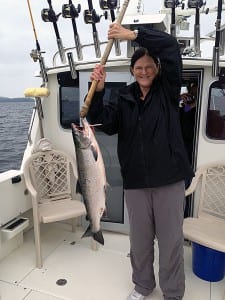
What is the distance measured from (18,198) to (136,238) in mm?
1654

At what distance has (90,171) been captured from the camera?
1991mm

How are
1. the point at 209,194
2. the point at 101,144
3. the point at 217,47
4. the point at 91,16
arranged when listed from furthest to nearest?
the point at 101,144
the point at 209,194
the point at 91,16
the point at 217,47

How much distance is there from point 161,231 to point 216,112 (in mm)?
1584

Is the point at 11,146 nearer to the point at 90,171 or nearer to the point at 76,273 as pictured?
the point at 76,273

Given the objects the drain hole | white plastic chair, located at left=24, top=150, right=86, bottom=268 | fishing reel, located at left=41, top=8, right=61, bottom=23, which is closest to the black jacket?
the drain hole

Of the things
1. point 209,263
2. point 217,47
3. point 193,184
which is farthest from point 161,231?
point 217,47

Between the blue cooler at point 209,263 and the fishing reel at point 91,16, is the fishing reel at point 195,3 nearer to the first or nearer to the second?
the fishing reel at point 91,16

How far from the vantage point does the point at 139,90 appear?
2.35m

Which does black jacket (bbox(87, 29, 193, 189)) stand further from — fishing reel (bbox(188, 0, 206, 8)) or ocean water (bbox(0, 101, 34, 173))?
ocean water (bbox(0, 101, 34, 173))

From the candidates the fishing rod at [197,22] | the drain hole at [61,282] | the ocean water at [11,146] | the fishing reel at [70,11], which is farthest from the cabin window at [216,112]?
the ocean water at [11,146]

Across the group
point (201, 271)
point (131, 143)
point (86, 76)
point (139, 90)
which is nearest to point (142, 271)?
point (201, 271)

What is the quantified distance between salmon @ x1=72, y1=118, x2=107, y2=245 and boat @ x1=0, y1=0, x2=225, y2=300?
3.91 feet

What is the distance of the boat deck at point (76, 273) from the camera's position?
2.88 meters

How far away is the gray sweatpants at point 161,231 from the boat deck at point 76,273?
1.15 ft
